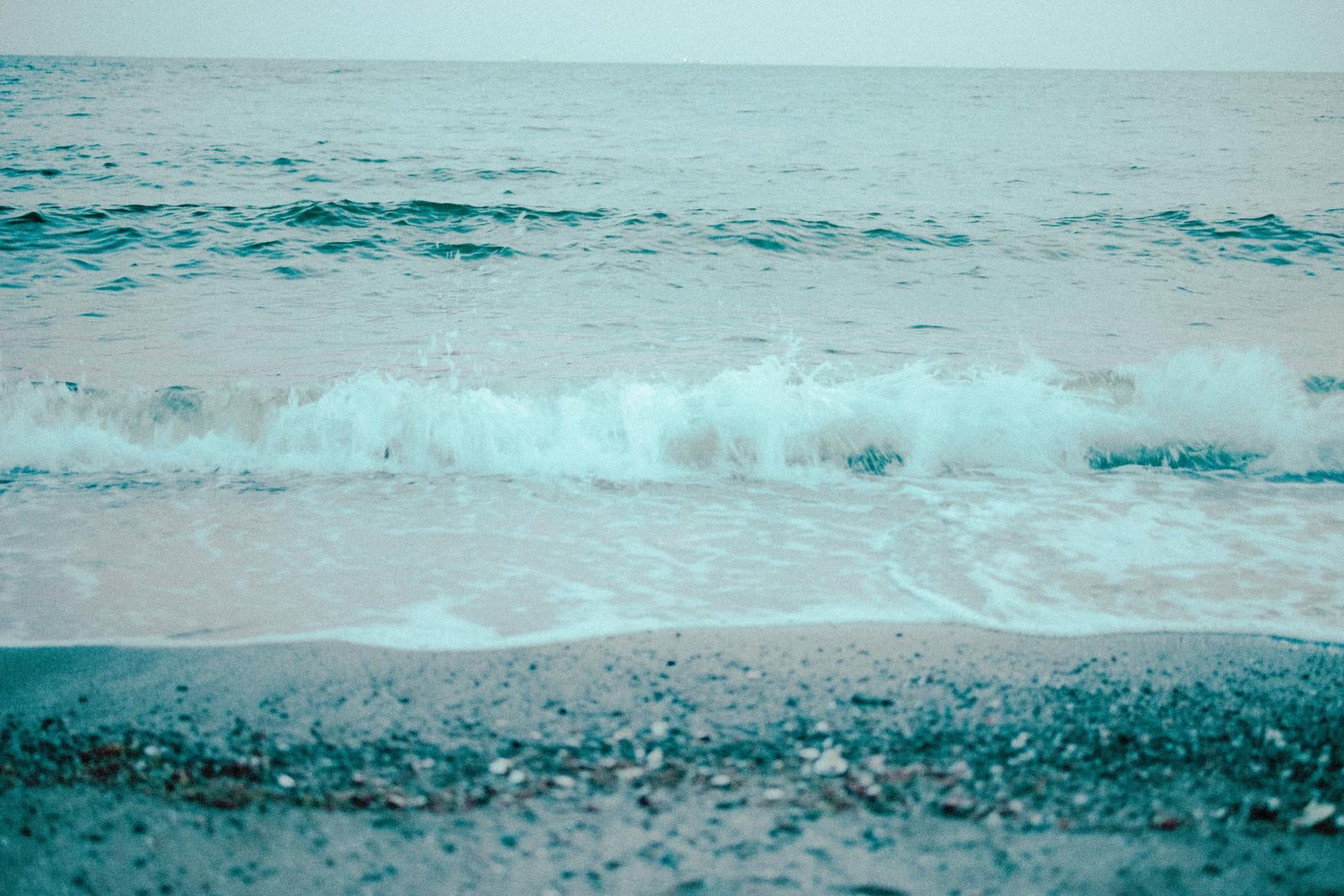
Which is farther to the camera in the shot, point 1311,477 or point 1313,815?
point 1311,477

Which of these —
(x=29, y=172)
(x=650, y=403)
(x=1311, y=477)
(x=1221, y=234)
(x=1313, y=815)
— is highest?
(x=29, y=172)

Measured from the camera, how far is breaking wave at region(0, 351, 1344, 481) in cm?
486

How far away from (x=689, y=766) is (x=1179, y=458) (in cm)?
409

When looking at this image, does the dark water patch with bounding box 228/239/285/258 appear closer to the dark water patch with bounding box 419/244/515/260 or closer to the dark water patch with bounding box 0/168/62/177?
the dark water patch with bounding box 419/244/515/260

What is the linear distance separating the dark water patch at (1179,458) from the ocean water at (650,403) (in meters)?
0.02

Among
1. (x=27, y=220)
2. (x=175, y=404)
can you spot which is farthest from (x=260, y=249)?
(x=175, y=404)

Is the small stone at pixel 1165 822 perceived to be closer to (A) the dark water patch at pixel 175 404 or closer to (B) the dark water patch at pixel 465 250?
(A) the dark water patch at pixel 175 404

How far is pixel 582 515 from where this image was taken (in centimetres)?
411

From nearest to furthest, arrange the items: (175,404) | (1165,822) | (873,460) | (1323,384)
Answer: (1165,822) < (873,460) < (175,404) < (1323,384)

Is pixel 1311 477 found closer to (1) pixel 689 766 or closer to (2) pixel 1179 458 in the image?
(2) pixel 1179 458

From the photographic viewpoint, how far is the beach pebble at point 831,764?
2.12 metres

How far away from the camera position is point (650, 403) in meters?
5.31

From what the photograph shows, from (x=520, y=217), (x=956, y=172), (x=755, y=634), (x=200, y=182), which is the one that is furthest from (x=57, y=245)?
(x=956, y=172)

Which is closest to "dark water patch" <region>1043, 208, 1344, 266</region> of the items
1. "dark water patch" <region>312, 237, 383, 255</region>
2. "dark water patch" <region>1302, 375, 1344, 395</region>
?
"dark water patch" <region>1302, 375, 1344, 395</region>
